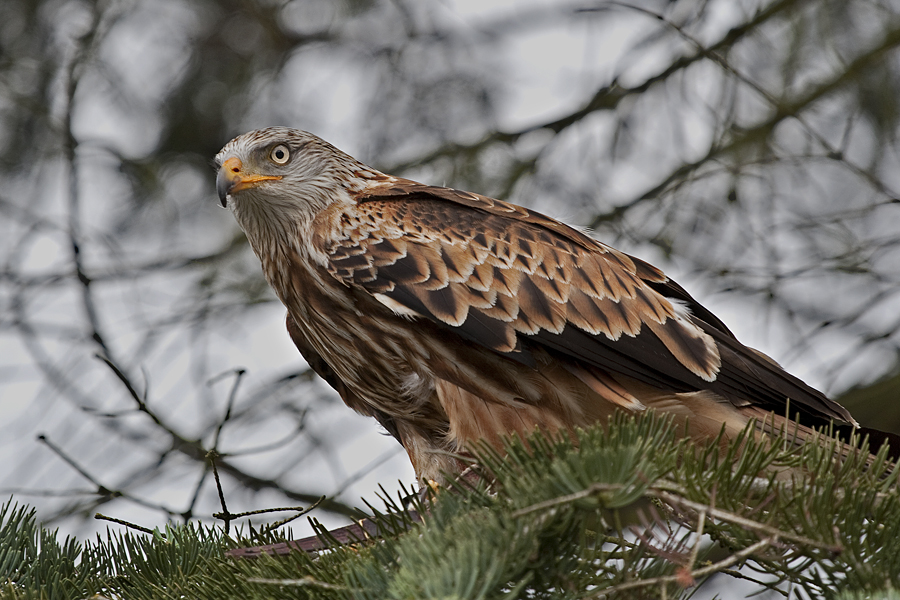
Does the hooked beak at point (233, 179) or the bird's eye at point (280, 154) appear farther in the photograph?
the bird's eye at point (280, 154)

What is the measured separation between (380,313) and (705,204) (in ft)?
9.83

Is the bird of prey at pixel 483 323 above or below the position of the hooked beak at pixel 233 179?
below

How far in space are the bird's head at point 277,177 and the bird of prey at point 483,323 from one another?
12 mm

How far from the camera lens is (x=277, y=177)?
456 centimetres

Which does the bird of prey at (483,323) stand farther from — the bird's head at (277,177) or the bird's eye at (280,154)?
the bird's eye at (280,154)

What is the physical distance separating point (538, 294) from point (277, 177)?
156 centimetres

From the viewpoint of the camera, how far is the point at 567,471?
2139 millimetres

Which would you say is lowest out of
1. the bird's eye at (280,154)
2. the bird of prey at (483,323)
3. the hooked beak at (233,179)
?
the bird of prey at (483,323)

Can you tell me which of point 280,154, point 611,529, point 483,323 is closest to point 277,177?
Result: point 280,154

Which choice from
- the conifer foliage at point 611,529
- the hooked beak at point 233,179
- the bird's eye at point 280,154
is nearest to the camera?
the conifer foliage at point 611,529

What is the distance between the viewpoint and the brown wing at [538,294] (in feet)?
12.5

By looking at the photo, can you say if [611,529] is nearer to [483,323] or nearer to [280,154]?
[483,323]

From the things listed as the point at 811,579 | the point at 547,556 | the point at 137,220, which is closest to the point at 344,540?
the point at 547,556

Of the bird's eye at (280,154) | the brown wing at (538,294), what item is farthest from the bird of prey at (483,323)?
the bird's eye at (280,154)
